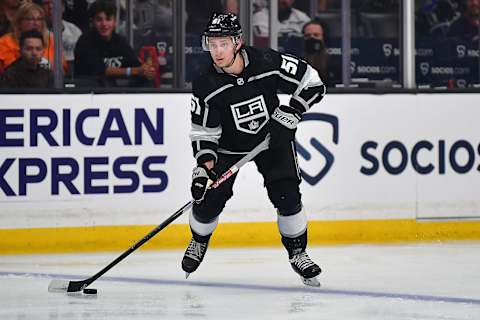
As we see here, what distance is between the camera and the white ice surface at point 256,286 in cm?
578

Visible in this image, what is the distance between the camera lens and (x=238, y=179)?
8.38 metres

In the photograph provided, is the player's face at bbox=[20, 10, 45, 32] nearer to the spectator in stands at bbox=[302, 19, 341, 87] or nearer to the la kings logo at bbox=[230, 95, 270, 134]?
the spectator in stands at bbox=[302, 19, 341, 87]

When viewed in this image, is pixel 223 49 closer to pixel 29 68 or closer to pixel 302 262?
pixel 302 262

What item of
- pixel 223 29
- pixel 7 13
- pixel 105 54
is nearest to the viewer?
pixel 223 29

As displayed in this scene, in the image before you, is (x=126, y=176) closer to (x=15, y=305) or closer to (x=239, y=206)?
(x=239, y=206)

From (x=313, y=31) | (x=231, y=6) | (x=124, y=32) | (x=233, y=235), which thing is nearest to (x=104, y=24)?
(x=124, y=32)

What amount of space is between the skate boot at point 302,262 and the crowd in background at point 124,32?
201 centimetres

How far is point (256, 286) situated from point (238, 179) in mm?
1829

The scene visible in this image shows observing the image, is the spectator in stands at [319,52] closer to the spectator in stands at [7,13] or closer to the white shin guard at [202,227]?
the spectator in stands at [7,13]

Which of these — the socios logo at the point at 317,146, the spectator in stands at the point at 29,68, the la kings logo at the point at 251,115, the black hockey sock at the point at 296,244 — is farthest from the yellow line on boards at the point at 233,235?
the la kings logo at the point at 251,115

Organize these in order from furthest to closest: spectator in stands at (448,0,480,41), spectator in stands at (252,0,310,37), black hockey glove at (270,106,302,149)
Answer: spectator in stands at (448,0,480,41) → spectator in stands at (252,0,310,37) → black hockey glove at (270,106,302,149)

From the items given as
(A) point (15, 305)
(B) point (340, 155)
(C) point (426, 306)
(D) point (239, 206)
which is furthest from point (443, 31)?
(A) point (15, 305)

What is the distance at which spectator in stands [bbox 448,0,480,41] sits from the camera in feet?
28.9

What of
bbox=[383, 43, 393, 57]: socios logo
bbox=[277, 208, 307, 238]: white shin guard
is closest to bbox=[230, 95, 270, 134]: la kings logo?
bbox=[277, 208, 307, 238]: white shin guard
